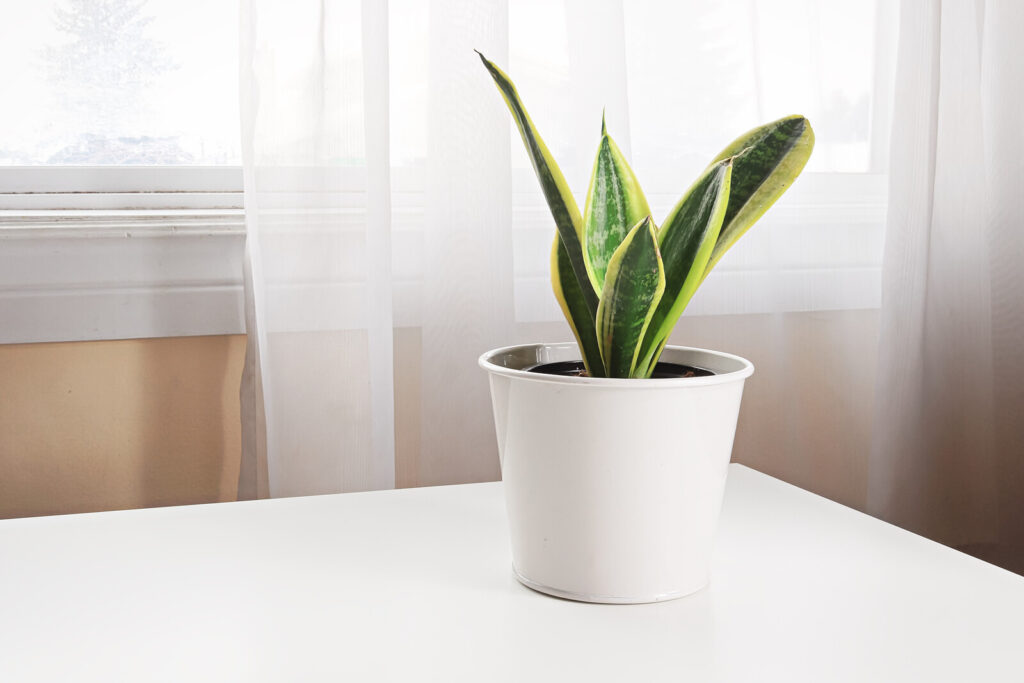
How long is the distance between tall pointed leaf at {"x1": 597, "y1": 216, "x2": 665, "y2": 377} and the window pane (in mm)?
609

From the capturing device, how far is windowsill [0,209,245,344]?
817 millimetres

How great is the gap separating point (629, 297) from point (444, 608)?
0.19 meters

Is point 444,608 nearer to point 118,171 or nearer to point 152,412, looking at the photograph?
point 152,412

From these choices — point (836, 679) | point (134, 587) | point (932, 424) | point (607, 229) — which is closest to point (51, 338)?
point (134, 587)

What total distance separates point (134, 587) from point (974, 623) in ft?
1.48

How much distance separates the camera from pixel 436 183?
0.82m

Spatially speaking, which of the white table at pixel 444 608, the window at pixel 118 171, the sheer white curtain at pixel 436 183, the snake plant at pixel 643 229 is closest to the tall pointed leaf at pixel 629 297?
the snake plant at pixel 643 229

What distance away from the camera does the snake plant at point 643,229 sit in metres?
0.43

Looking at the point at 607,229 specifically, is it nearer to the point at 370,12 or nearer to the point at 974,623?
the point at 974,623

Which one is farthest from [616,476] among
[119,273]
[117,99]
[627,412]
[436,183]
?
[117,99]

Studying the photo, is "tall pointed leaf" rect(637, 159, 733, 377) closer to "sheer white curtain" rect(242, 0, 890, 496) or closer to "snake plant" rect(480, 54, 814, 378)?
"snake plant" rect(480, 54, 814, 378)

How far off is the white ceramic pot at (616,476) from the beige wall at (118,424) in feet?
1.64

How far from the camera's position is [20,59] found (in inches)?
33.7

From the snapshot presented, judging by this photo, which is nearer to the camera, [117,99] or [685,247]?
[685,247]
